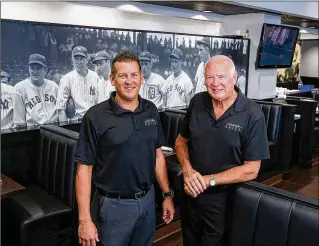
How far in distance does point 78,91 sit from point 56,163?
995 millimetres

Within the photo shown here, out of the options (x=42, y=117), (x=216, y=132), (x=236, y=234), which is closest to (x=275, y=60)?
(x=42, y=117)

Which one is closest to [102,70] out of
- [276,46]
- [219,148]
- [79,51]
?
[79,51]

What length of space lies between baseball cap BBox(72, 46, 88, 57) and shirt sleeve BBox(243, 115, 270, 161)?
2324 mm

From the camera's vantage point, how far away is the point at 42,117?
11.2ft

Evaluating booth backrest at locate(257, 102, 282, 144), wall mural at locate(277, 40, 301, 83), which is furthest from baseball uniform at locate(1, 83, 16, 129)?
wall mural at locate(277, 40, 301, 83)

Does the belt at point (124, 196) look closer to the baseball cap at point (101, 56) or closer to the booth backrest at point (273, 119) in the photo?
the baseball cap at point (101, 56)

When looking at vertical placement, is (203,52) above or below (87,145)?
above

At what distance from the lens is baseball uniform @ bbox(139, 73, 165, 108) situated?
432 centimetres

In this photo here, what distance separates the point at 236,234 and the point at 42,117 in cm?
244

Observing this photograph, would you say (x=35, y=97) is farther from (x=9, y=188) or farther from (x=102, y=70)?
(x=9, y=188)

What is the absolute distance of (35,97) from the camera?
3338 millimetres

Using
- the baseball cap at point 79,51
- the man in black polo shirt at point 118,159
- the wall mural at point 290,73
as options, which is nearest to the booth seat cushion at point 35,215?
the man in black polo shirt at point 118,159

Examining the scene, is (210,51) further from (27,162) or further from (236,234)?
(236,234)

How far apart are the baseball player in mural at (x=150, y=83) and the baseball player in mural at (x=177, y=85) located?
0.31ft
